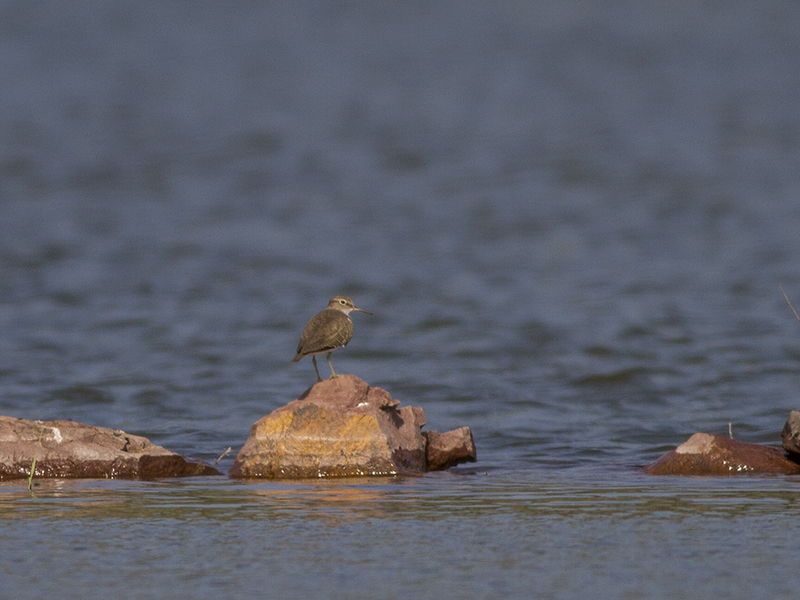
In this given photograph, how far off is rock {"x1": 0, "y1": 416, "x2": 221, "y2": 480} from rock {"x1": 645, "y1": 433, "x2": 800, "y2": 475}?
→ 12.3 ft

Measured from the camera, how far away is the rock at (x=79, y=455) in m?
9.54

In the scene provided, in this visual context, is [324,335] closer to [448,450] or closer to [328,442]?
[328,442]

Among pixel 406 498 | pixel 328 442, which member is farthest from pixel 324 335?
pixel 406 498

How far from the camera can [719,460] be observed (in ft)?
31.6

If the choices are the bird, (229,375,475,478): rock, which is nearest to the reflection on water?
(229,375,475,478): rock

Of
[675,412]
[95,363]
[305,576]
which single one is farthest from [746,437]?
[95,363]

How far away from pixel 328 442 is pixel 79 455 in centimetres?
199

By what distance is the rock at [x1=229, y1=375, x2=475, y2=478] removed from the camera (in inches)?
376

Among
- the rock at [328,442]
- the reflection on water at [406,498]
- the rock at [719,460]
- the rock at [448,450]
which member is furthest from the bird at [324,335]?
the rock at [719,460]

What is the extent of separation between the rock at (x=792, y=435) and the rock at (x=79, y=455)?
4701mm

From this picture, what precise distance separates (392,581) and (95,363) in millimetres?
11053

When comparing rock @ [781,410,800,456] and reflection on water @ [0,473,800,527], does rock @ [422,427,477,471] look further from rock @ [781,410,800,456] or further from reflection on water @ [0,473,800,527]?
rock @ [781,410,800,456]

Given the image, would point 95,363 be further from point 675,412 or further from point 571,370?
point 675,412

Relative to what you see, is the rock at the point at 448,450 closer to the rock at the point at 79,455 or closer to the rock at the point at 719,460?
the rock at the point at 719,460
